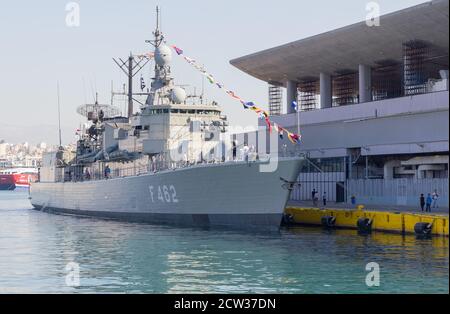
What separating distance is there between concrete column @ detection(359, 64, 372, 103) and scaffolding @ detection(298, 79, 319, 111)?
1040 centimetres

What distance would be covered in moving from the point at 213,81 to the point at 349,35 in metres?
16.6

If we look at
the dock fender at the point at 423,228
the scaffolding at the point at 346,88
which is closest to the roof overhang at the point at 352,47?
the scaffolding at the point at 346,88

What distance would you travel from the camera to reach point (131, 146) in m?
54.5

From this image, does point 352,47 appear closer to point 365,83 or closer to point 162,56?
point 365,83

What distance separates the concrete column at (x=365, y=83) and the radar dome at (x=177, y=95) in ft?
43.5

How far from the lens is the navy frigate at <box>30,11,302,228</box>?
40.6 metres

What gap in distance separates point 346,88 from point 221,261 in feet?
124

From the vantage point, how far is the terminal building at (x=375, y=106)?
46.7 metres

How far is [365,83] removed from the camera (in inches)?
2210

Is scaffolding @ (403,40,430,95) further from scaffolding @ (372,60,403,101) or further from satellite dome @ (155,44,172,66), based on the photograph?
satellite dome @ (155,44,172,66)

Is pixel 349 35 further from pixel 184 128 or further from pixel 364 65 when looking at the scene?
pixel 184 128

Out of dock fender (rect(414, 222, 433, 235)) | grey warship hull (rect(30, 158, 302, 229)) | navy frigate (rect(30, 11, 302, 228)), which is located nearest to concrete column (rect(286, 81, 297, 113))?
navy frigate (rect(30, 11, 302, 228))

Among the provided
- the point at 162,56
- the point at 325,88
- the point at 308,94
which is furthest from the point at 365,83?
the point at 162,56
